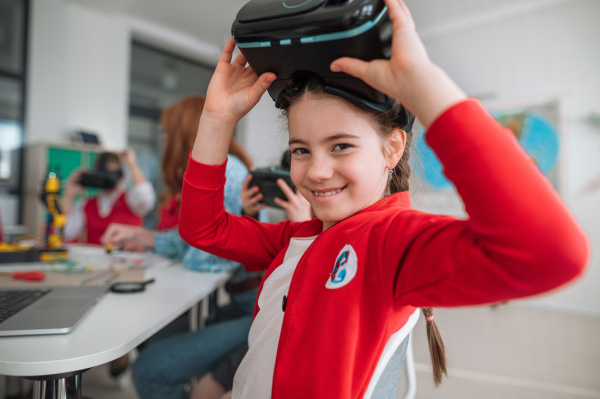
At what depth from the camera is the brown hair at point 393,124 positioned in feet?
1.87

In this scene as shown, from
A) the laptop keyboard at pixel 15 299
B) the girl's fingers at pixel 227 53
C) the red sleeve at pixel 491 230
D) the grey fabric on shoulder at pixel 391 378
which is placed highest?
the girl's fingers at pixel 227 53

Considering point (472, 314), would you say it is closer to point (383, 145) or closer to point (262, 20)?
point (383, 145)

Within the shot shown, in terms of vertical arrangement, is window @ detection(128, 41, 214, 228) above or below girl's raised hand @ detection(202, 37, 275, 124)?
above

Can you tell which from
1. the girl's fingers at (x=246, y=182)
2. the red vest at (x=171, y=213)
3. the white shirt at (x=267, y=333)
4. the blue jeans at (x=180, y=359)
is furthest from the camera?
the red vest at (x=171, y=213)

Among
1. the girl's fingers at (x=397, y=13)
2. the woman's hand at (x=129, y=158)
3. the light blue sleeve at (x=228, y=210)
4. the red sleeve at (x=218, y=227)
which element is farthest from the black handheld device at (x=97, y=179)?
the girl's fingers at (x=397, y=13)

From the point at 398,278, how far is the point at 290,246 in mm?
266

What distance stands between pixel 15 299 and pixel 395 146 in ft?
2.74

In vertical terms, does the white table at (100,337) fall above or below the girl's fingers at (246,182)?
below

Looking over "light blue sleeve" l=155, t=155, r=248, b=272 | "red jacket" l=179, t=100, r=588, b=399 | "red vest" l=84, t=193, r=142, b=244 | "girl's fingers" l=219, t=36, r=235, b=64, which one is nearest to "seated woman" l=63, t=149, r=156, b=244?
"red vest" l=84, t=193, r=142, b=244

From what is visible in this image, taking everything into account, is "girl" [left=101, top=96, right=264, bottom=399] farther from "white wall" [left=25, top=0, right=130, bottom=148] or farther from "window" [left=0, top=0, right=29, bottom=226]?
"white wall" [left=25, top=0, right=130, bottom=148]

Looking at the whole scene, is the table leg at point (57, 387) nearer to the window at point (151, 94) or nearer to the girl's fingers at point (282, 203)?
the girl's fingers at point (282, 203)

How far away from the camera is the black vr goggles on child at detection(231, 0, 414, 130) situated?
17.0 inches

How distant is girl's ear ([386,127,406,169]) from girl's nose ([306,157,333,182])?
123mm

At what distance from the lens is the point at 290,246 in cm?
67
